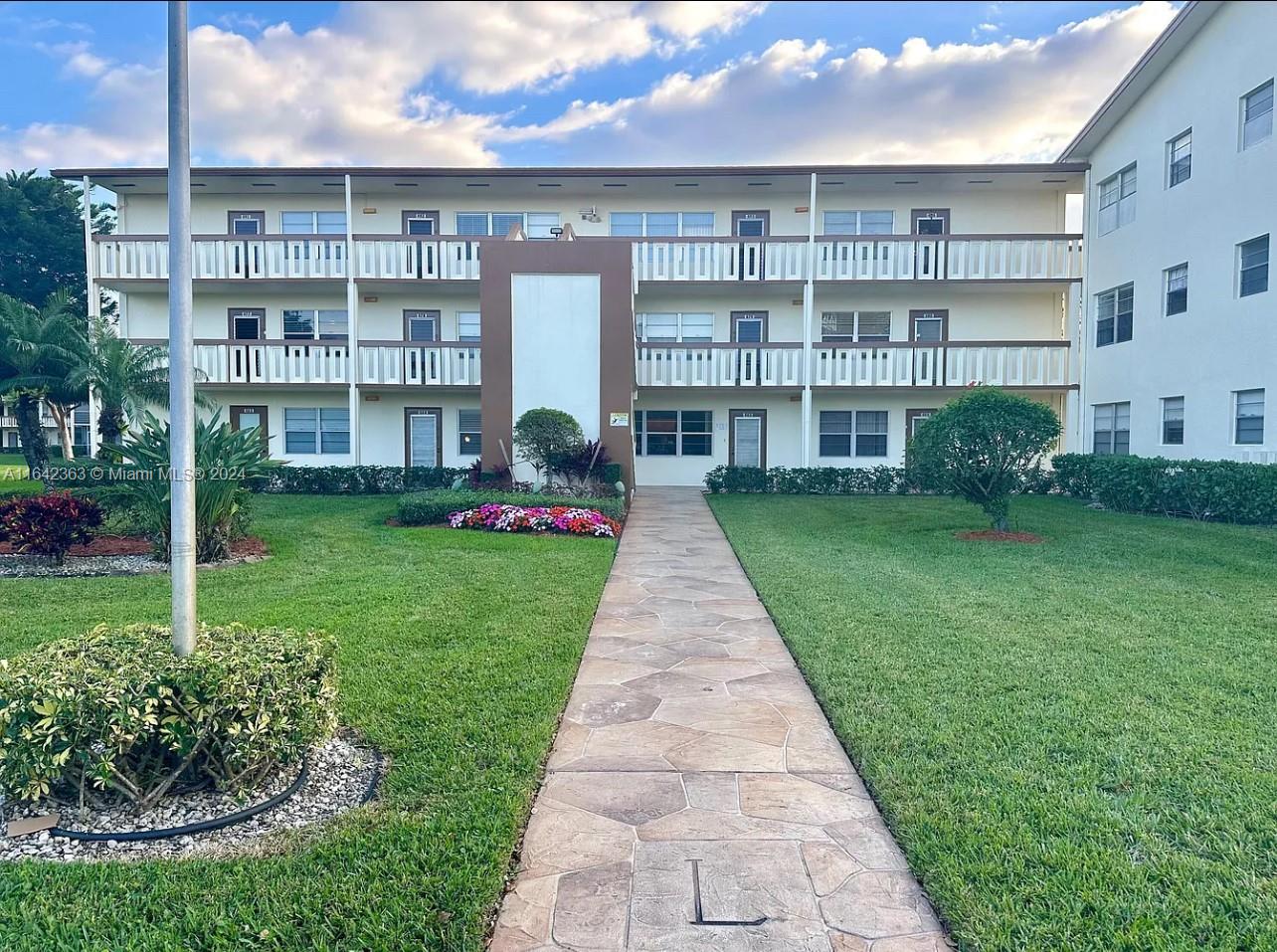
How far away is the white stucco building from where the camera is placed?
42.3ft

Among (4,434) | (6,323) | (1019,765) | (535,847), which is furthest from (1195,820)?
(4,434)

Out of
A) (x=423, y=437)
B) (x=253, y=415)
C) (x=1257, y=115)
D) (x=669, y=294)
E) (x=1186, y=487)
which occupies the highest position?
(x=1257, y=115)

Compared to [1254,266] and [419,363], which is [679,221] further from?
[1254,266]

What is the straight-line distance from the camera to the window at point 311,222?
65.9ft

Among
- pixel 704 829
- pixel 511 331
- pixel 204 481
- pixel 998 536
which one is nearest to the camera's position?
pixel 704 829

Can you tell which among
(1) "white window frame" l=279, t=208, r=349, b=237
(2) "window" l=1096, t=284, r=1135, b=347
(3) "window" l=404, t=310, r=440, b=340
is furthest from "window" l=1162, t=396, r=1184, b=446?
(1) "white window frame" l=279, t=208, r=349, b=237

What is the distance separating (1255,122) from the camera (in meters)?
13.1

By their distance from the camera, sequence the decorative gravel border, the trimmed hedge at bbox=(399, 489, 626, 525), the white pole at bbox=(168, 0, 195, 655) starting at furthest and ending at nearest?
the trimmed hedge at bbox=(399, 489, 626, 525), the white pole at bbox=(168, 0, 195, 655), the decorative gravel border

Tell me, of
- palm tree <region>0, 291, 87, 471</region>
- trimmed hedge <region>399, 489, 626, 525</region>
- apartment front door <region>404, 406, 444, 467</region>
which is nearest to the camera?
trimmed hedge <region>399, 489, 626, 525</region>

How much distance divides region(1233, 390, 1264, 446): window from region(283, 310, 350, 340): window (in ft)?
64.4

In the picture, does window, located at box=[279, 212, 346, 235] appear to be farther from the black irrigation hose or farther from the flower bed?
the black irrigation hose

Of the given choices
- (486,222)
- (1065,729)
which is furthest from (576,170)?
(1065,729)

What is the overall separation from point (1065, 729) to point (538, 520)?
8389 mm

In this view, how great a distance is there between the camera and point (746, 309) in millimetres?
19953
